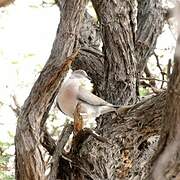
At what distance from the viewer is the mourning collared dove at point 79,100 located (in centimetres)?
310

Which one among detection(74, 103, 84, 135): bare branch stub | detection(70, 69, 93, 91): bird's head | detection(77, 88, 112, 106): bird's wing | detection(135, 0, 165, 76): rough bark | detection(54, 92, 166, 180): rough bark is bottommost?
detection(54, 92, 166, 180): rough bark

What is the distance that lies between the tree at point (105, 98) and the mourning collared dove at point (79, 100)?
113mm

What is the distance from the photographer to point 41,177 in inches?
104

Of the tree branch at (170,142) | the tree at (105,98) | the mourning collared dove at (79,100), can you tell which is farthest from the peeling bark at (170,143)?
the mourning collared dove at (79,100)

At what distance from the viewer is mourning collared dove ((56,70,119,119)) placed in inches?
122

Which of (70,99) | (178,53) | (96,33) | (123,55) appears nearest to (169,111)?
(178,53)

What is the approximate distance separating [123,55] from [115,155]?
0.75 metres

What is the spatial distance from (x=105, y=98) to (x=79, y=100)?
1.51 feet

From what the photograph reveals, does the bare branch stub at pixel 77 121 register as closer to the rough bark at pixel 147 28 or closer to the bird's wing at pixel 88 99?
the bird's wing at pixel 88 99

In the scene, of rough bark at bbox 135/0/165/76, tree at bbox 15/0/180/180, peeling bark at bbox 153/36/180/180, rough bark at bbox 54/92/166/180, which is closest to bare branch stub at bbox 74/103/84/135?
tree at bbox 15/0/180/180

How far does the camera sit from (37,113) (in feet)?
8.76

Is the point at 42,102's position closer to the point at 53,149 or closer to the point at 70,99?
the point at 70,99

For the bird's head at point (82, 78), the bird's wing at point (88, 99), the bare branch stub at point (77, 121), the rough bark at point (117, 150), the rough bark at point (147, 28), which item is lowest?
the rough bark at point (117, 150)

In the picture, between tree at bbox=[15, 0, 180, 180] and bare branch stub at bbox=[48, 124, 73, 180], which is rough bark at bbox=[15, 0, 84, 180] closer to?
tree at bbox=[15, 0, 180, 180]
